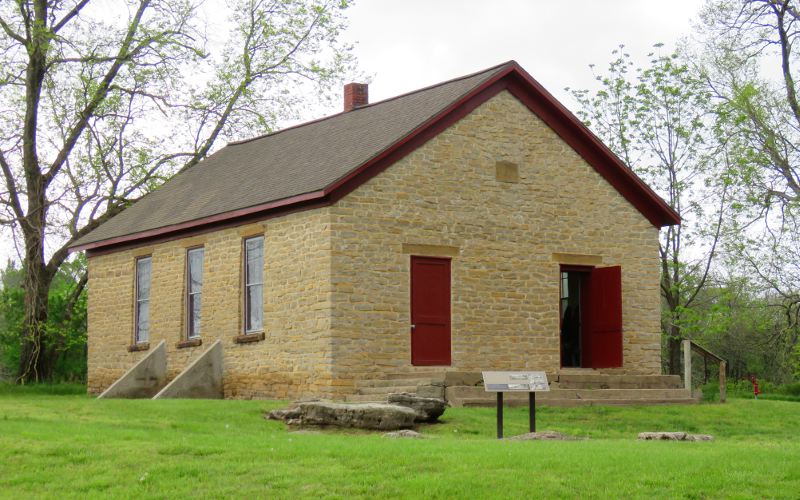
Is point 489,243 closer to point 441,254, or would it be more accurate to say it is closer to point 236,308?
point 441,254

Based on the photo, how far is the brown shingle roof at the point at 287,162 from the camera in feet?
75.2

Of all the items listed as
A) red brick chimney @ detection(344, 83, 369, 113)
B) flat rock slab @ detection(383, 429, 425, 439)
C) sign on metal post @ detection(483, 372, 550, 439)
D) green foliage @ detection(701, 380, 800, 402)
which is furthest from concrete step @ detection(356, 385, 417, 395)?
green foliage @ detection(701, 380, 800, 402)

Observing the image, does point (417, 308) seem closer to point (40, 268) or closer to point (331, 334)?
point (331, 334)

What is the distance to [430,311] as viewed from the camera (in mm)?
22594

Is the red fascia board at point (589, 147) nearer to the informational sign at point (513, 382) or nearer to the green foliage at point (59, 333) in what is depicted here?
the informational sign at point (513, 382)

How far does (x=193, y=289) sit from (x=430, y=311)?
601 cm

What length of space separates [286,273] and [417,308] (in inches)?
99.2

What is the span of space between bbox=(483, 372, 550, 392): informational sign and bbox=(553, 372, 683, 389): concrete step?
231 inches

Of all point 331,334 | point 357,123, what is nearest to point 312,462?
point 331,334

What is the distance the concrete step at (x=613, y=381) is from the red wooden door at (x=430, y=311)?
2239 millimetres

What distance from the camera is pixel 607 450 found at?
45.1 feet

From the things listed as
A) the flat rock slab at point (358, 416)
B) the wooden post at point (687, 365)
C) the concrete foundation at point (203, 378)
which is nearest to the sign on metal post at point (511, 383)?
the flat rock slab at point (358, 416)

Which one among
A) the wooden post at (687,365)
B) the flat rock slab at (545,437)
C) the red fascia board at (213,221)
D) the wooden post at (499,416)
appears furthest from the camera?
the wooden post at (687,365)

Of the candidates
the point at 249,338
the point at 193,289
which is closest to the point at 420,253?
the point at 249,338
